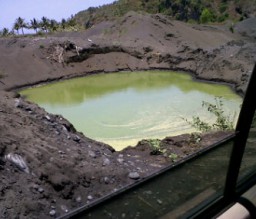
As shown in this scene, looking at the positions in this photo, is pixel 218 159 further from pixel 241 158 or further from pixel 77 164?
pixel 77 164

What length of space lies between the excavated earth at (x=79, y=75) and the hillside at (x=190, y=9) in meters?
17.5

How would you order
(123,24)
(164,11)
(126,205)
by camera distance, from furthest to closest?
(164,11) → (123,24) → (126,205)

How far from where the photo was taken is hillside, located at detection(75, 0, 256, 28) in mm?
54556

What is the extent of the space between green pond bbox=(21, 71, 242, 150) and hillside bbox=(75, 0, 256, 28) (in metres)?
28.6

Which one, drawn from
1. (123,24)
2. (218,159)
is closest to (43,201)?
(218,159)

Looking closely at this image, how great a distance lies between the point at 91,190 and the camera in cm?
691

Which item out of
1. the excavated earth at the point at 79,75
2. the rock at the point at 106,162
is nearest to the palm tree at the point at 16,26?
the excavated earth at the point at 79,75

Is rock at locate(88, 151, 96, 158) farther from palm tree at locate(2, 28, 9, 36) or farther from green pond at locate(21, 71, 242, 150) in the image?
palm tree at locate(2, 28, 9, 36)

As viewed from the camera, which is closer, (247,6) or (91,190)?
(91,190)

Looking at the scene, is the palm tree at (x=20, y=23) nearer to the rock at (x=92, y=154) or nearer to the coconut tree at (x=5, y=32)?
the coconut tree at (x=5, y=32)

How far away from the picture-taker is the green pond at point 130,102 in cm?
1362

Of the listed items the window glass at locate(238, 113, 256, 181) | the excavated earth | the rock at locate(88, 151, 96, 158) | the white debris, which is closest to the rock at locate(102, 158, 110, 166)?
the excavated earth

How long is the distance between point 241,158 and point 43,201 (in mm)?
4630

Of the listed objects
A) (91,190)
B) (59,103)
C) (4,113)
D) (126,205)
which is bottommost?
(59,103)
